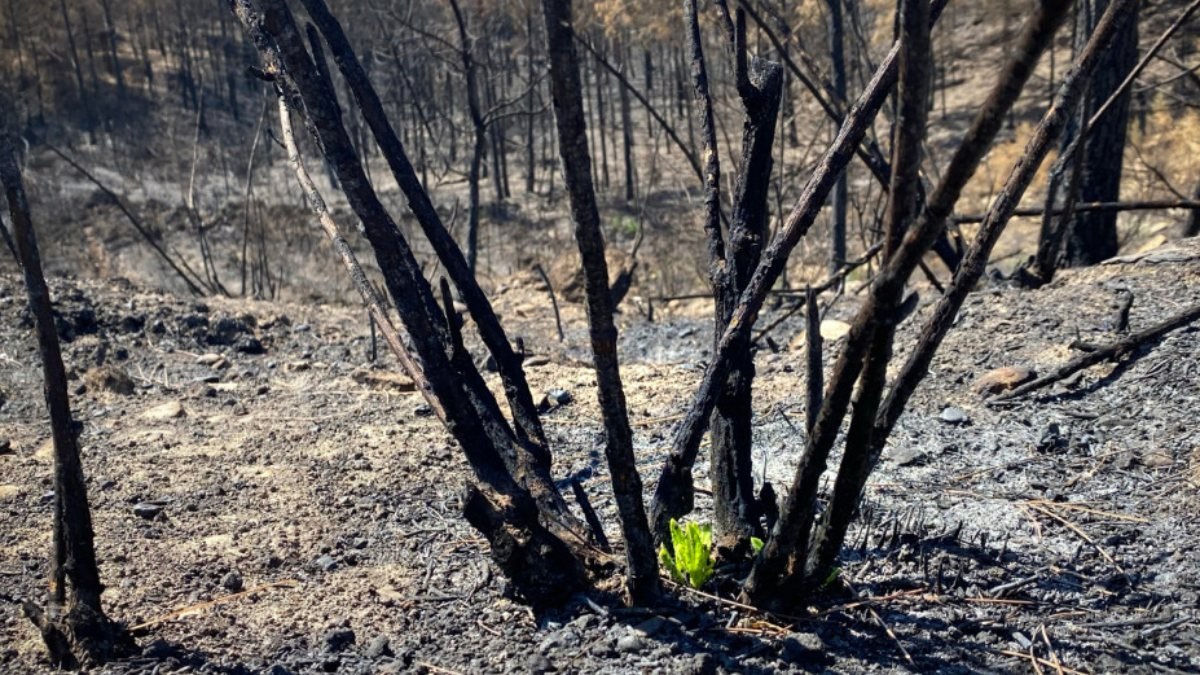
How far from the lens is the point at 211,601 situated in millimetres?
2859

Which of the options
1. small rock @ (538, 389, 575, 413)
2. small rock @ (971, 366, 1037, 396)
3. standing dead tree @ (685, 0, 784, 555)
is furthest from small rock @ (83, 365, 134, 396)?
small rock @ (971, 366, 1037, 396)

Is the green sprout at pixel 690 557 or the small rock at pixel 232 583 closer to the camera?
the green sprout at pixel 690 557

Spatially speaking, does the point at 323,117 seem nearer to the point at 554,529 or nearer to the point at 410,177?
the point at 410,177

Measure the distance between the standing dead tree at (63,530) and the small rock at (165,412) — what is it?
7.97ft

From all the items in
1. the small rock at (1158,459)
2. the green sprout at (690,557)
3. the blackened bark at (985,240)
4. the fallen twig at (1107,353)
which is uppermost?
the blackened bark at (985,240)

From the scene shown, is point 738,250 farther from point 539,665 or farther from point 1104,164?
point 1104,164

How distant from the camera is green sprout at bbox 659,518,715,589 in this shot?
247 centimetres

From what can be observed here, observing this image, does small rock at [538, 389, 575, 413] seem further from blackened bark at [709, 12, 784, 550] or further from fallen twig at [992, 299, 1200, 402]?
blackened bark at [709, 12, 784, 550]

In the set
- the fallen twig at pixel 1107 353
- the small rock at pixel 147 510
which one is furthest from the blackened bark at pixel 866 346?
the small rock at pixel 147 510

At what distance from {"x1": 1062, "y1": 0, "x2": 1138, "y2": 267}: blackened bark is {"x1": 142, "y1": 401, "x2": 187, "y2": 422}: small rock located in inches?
189

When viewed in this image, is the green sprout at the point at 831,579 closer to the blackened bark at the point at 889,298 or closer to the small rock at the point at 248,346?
the blackened bark at the point at 889,298

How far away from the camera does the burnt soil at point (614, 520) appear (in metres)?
2.35

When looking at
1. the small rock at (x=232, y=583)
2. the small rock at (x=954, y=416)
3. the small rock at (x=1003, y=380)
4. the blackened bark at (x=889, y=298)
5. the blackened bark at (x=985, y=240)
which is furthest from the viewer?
the small rock at (x=1003, y=380)

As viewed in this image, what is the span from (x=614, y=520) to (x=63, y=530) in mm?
1480
